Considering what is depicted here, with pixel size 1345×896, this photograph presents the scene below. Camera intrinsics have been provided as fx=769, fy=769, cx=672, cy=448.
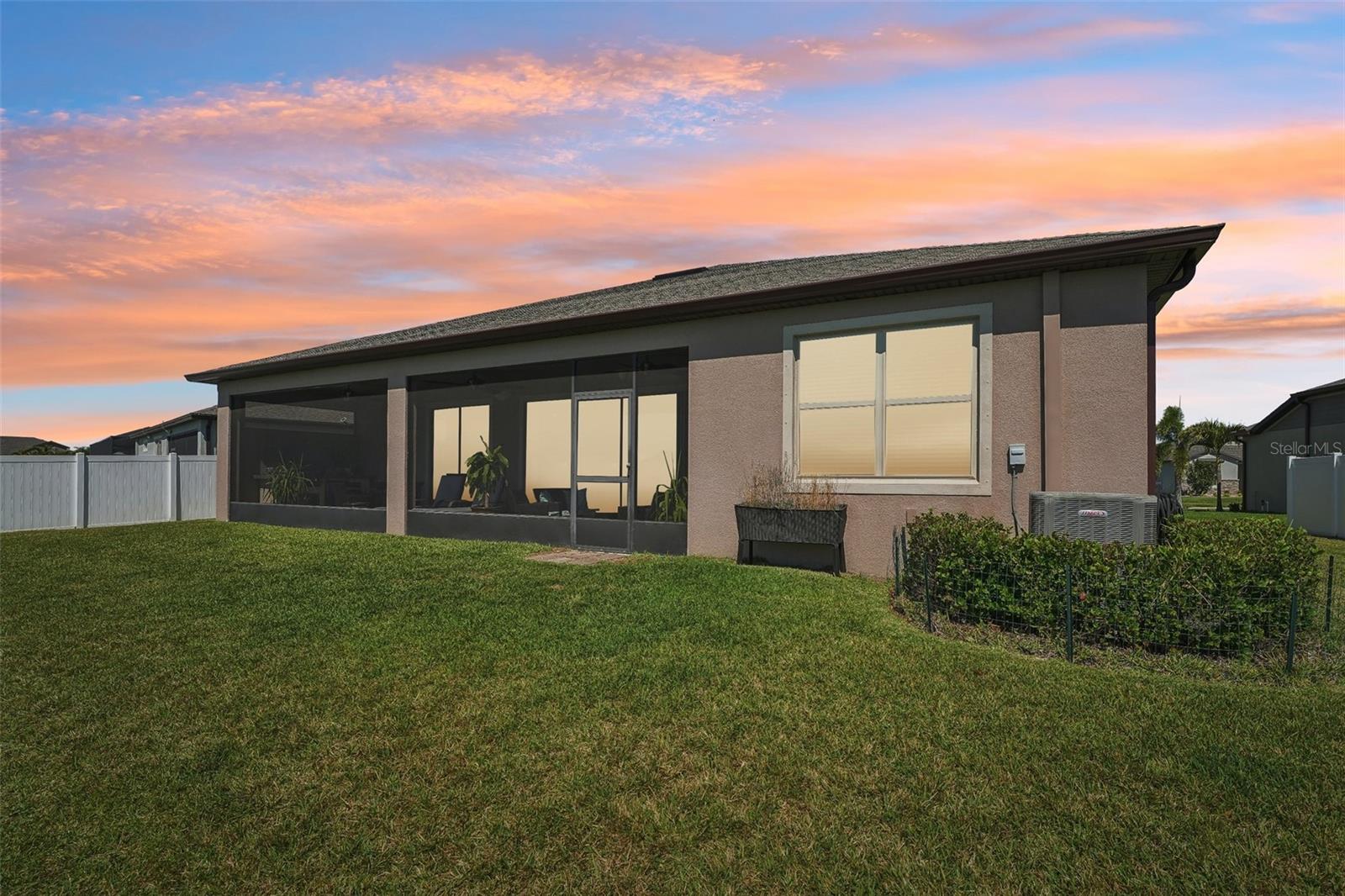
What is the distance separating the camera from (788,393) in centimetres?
970

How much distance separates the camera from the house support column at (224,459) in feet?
58.8

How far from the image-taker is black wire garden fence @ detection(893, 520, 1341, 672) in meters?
5.62

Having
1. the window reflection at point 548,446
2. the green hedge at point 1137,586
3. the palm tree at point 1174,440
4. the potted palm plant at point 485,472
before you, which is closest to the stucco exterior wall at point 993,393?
the green hedge at point 1137,586

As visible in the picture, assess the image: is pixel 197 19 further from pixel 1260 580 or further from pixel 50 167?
pixel 1260 580

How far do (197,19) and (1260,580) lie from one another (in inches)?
458

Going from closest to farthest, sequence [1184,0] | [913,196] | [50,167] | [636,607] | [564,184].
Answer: [636,607] < [1184,0] < [50,167] < [564,184] < [913,196]

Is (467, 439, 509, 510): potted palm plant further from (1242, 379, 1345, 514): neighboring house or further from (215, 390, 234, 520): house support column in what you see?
(1242, 379, 1345, 514): neighboring house

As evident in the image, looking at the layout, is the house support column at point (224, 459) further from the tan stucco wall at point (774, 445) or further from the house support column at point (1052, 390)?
the house support column at point (1052, 390)

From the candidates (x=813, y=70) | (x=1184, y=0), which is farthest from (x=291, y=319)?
(x=1184, y=0)

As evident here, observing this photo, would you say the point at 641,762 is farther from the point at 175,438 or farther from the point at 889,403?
the point at 175,438

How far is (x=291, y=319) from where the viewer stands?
15.8 metres

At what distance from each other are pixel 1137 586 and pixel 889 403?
12.4 ft
